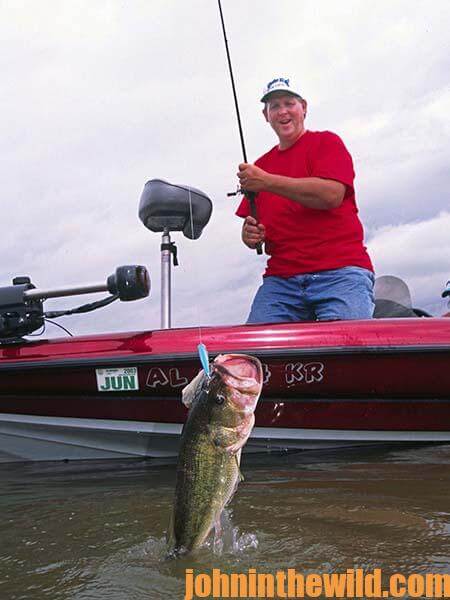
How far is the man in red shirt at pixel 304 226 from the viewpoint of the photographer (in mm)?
3543

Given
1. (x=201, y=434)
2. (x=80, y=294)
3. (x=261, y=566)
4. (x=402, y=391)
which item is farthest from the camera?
(x=80, y=294)

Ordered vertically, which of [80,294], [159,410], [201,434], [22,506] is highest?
[80,294]

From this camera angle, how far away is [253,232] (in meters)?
3.81

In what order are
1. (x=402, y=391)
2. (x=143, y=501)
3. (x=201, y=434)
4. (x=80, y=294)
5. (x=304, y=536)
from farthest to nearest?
(x=80, y=294) → (x=402, y=391) → (x=143, y=501) → (x=304, y=536) → (x=201, y=434)

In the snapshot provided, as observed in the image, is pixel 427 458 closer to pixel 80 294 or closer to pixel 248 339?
pixel 248 339

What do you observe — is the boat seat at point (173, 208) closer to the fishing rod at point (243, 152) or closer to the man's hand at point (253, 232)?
the fishing rod at point (243, 152)

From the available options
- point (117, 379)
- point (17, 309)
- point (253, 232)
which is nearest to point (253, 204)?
point (253, 232)

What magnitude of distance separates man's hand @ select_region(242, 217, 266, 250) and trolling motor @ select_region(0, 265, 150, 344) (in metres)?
0.63

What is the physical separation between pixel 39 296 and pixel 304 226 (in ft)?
5.16

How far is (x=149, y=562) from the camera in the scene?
2.02 meters

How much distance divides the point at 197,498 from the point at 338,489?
135 centimetres

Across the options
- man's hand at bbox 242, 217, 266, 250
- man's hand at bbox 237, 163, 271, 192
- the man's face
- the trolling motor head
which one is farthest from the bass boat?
the man's face

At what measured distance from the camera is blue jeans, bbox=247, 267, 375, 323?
362 cm

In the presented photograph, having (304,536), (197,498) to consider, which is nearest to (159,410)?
(304,536)
